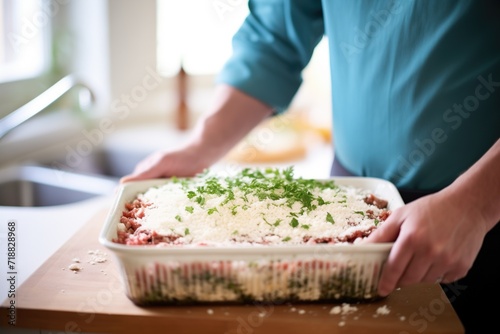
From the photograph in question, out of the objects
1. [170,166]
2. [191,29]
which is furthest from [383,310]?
[191,29]

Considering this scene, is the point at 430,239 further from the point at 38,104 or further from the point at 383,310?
the point at 38,104

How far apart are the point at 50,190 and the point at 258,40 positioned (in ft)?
3.03

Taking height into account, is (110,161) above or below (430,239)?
below

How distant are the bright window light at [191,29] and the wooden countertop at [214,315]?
6.19ft

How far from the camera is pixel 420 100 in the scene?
1237 millimetres

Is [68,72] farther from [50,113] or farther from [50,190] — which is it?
[50,190]

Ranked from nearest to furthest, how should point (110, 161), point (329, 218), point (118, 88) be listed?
point (329, 218) → point (110, 161) → point (118, 88)

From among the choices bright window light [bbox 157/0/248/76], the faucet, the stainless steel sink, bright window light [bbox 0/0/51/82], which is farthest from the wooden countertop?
bright window light [bbox 157/0/248/76]

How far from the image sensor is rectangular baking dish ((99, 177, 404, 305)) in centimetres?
88

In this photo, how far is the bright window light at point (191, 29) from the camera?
9.26 feet

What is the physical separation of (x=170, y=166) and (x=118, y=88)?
1.32m

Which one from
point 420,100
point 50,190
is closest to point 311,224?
point 420,100

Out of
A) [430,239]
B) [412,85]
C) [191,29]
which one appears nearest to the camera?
[430,239]

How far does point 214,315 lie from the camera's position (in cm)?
92
